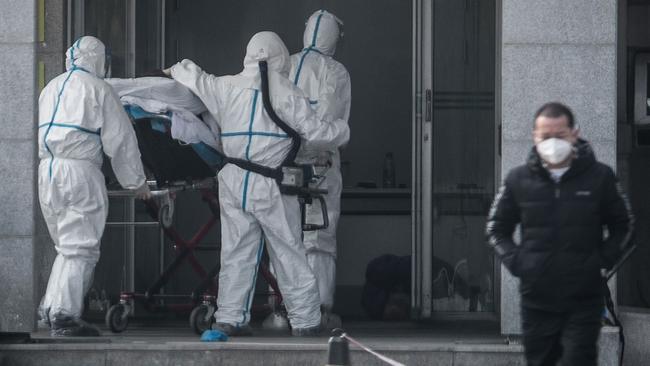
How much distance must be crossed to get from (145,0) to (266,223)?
11.7ft

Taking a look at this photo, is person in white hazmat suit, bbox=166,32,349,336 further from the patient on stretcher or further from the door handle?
the door handle

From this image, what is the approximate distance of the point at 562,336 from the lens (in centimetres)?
723

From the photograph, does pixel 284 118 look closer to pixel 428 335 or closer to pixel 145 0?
pixel 428 335

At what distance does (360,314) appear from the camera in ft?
42.6

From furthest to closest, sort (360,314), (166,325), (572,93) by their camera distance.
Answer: (360,314)
(166,325)
(572,93)

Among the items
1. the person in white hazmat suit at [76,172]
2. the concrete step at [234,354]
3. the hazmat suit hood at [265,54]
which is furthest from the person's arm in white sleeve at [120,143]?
the concrete step at [234,354]

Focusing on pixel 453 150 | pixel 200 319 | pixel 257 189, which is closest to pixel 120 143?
pixel 257 189

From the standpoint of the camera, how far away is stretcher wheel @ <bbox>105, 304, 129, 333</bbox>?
35.9ft

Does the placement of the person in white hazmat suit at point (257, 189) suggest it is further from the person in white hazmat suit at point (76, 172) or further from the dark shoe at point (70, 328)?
the dark shoe at point (70, 328)

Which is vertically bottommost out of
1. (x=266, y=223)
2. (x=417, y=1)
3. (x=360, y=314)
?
(x=360, y=314)

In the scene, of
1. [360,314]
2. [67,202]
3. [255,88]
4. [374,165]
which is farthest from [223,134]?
[374,165]

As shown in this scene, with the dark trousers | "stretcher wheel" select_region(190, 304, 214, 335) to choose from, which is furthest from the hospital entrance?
the dark trousers

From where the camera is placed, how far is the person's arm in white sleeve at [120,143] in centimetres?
1039

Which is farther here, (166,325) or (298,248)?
(166,325)
